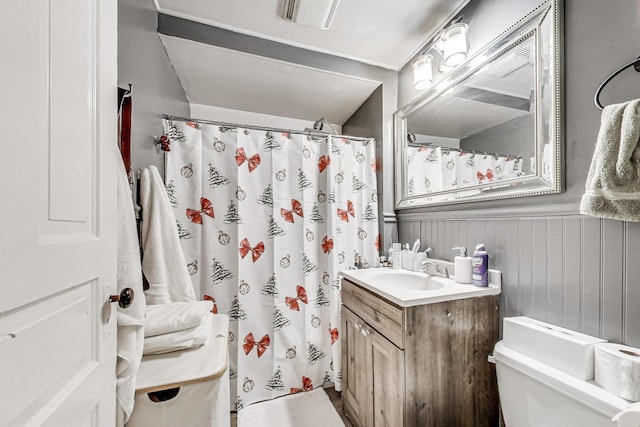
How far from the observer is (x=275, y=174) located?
5.46 feet

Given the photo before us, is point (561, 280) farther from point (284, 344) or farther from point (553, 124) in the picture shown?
point (284, 344)

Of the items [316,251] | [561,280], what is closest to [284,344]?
[316,251]

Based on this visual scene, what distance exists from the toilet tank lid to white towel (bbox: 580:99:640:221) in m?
0.47

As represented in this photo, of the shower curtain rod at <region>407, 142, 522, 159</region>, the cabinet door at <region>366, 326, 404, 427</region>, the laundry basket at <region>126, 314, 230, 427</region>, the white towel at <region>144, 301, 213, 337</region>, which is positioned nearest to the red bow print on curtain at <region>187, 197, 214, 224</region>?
the white towel at <region>144, 301, 213, 337</region>

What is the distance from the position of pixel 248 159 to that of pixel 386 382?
141 cm

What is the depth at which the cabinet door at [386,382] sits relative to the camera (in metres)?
1.00

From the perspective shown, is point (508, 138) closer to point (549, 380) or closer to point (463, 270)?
point (463, 270)

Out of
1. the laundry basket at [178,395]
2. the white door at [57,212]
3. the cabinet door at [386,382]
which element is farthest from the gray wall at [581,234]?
the white door at [57,212]

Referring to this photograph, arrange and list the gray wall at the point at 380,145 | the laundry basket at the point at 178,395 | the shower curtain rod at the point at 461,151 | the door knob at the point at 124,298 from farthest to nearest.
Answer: the gray wall at the point at 380,145 < the shower curtain rod at the point at 461,151 < the laundry basket at the point at 178,395 < the door knob at the point at 124,298

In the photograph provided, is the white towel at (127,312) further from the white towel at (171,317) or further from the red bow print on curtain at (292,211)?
the red bow print on curtain at (292,211)

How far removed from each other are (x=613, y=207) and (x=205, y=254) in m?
1.76

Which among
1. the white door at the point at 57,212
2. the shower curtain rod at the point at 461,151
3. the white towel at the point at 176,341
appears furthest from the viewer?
the shower curtain rod at the point at 461,151

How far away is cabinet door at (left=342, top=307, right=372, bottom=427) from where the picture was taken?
1.26m

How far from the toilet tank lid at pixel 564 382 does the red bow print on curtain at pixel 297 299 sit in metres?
1.09
